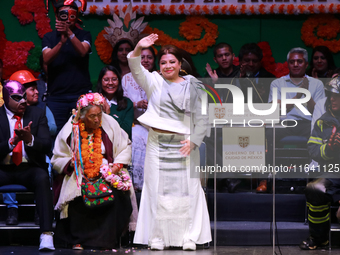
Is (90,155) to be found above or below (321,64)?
below

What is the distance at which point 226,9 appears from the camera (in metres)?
6.33

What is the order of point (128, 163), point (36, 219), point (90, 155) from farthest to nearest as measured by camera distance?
point (36, 219)
point (128, 163)
point (90, 155)

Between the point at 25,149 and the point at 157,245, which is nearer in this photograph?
the point at 157,245

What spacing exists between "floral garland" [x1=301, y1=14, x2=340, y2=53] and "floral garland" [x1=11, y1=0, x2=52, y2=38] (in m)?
3.21

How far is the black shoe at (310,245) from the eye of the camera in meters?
4.25

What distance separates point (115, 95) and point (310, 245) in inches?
88.8

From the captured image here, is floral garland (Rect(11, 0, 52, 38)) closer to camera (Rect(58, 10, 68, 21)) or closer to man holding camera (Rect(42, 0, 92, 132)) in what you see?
man holding camera (Rect(42, 0, 92, 132))

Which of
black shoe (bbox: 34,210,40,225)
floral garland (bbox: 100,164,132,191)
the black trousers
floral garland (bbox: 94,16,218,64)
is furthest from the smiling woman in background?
black shoe (bbox: 34,210,40,225)

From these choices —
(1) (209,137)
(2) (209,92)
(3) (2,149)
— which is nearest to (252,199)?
(1) (209,137)

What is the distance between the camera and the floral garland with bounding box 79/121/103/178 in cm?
430

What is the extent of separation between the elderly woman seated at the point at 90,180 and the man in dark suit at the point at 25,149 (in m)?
0.15

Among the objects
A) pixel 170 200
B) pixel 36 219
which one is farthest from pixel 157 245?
pixel 36 219

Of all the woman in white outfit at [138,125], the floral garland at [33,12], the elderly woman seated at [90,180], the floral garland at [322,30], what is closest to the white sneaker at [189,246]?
the elderly woman seated at [90,180]

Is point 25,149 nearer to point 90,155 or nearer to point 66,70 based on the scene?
point 90,155
